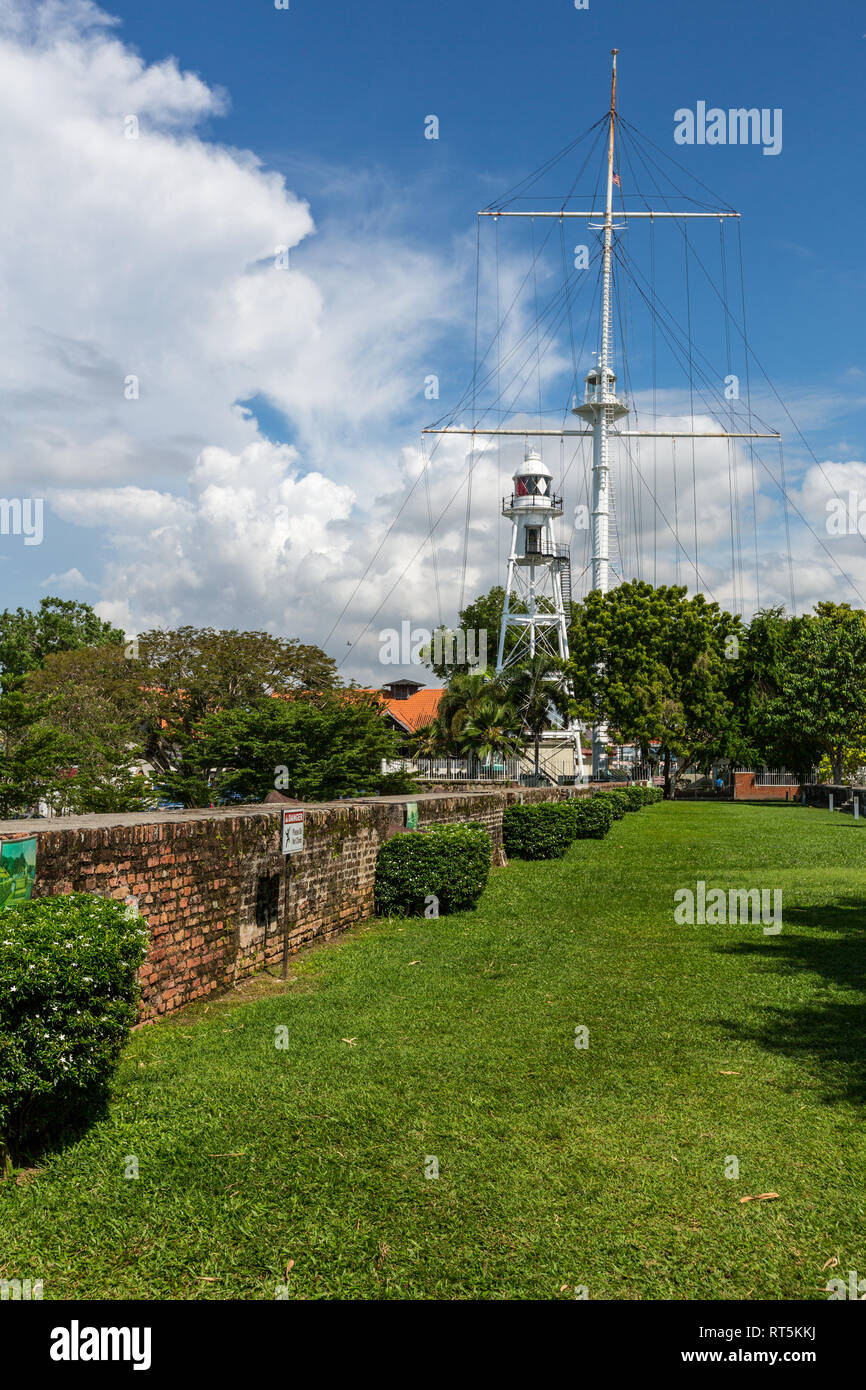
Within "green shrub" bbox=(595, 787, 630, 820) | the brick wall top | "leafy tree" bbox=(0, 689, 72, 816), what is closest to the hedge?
"green shrub" bbox=(595, 787, 630, 820)

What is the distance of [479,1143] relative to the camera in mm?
4910

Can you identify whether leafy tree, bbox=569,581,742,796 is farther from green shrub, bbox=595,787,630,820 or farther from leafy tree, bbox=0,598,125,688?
leafy tree, bbox=0,598,125,688

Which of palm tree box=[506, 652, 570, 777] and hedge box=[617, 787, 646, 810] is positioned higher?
palm tree box=[506, 652, 570, 777]

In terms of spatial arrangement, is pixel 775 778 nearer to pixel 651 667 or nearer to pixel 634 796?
pixel 651 667

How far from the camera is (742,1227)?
4.07 metres

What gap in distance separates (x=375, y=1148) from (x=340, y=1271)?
3.76ft

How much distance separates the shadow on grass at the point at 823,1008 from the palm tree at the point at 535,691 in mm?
33506

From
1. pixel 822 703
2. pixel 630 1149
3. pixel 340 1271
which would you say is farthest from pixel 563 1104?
pixel 822 703

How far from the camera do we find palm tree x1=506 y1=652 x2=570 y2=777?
1786 inches

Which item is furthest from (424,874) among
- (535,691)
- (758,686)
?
(758,686)

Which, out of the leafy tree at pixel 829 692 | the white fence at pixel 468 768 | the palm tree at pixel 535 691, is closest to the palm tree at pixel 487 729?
the white fence at pixel 468 768

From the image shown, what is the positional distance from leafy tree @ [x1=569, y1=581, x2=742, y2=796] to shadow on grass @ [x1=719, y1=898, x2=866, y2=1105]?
116 feet

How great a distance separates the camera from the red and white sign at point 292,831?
336 inches
